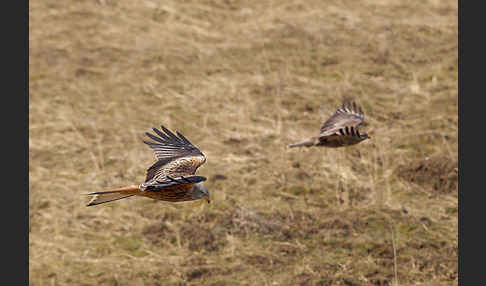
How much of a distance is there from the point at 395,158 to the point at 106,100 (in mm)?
5251

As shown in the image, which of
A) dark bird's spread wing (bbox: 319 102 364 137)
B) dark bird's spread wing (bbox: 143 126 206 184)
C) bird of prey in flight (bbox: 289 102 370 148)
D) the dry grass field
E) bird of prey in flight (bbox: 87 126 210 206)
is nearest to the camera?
bird of prey in flight (bbox: 87 126 210 206)

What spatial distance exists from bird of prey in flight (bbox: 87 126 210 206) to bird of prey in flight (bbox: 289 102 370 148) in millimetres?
1912

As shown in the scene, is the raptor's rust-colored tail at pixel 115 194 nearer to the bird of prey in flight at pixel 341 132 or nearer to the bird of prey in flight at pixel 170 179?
the bird of prey in flight at pixel 170 179

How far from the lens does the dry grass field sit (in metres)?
8.98

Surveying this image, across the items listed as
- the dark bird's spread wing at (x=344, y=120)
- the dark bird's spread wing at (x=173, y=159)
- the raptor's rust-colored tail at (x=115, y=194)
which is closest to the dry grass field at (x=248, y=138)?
the dark bird's spread wing at (x=344, y=120)

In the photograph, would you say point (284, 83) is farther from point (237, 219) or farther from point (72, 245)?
point (72, 245)

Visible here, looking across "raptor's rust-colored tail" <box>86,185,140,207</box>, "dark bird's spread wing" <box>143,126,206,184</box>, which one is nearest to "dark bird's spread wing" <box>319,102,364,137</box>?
"dark bird's spread wing" <box>143,126,206,184</box>

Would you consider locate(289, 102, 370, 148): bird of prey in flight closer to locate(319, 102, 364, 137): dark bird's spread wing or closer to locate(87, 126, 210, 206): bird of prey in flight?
locate(319, 102, 364, 137): dark bird's spread wing

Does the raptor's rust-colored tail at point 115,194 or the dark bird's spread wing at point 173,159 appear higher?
the dark bird's spread wing at point 173,159

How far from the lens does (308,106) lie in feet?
40.8

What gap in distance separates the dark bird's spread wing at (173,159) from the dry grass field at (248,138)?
6.36 feet

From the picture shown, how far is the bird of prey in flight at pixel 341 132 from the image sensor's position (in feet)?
27.9

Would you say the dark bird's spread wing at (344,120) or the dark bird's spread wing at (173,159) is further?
the dark bird's spread wing at (344,120)

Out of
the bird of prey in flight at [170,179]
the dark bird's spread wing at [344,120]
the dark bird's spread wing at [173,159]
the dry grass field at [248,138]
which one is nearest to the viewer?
the bird of prey in flight at [170,179]
